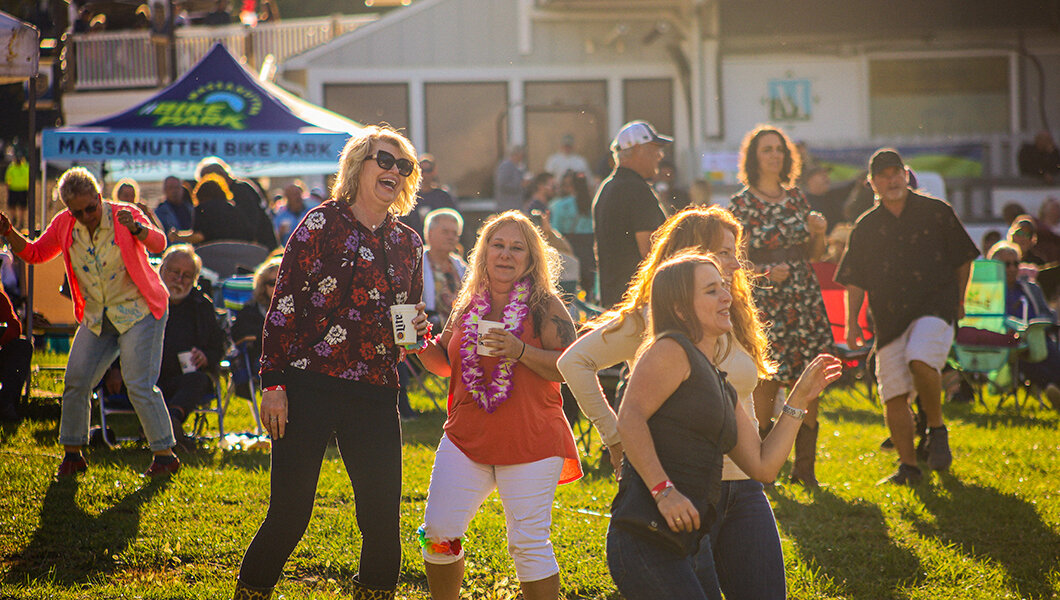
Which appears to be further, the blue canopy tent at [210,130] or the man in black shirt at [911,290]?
the blue canopy tent at [210,130]

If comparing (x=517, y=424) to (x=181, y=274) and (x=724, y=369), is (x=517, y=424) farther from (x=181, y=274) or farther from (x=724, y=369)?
(x=181, y=274)

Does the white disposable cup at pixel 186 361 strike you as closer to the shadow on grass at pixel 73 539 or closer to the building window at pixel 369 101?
the shadow on grass at pixel 73 539

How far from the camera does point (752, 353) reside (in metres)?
4.00

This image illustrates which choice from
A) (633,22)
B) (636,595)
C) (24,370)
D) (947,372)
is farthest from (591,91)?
(636,595)

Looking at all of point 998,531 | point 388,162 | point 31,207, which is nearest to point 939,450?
point 998,531

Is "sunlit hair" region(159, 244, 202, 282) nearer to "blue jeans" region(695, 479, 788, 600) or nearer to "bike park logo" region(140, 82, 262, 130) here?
"bike park logo" region(140, 82, 262, 130)

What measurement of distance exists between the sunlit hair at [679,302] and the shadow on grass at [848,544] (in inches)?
86.9

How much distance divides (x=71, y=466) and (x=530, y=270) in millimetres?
4000

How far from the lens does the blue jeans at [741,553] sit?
3.51 m

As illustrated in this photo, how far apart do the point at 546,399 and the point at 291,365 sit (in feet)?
3.26

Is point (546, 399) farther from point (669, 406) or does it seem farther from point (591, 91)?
point (591, 91)

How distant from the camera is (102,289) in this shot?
666cm

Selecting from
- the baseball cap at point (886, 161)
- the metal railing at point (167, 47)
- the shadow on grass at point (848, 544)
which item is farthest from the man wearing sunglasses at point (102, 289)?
the metal railing at point (167, 47)

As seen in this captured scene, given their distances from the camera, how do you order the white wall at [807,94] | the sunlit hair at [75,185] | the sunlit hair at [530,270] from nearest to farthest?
the sunlit hair at [530,270], the sunlit hair at [75,185], the white wall at [807,94]
